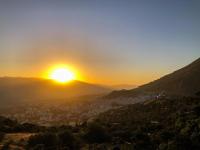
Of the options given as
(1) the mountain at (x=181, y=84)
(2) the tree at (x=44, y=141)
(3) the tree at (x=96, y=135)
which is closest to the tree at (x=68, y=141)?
(2) the tree at (x=44, y=141)

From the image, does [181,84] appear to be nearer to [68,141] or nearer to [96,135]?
[96,135]

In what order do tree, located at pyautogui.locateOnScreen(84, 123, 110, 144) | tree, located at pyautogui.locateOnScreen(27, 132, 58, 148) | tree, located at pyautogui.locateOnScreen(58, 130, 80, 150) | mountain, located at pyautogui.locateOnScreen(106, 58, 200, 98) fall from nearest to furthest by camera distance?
tree, located at pyautogui.locateOnScreen(27, 132, 58, 148) → tree, located at pyautogui.locateOnScreen(58, 130, 80, 150) → tree, located at pyautogui.locateOnScreen(84, 123, 110, 144) → mountain, located at pyautogui.locateOnScreen(106, 58, 200, 98)

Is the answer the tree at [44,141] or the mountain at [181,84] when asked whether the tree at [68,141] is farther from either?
the mountain at [181,84]

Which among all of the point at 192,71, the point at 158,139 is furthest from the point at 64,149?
the point at 192,71

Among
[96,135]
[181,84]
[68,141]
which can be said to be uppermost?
[181,84]

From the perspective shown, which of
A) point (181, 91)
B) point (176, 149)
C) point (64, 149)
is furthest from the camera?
point (181, 91)

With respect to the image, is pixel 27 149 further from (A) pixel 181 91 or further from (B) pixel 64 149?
(A) pixel 181 91

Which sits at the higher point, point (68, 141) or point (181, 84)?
point (181, 84)

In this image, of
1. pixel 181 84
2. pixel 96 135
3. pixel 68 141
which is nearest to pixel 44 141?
pixel 68 141

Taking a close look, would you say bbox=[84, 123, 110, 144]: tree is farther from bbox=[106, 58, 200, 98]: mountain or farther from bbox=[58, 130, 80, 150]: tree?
bbox=[106, 58, 200, 98]: mountain

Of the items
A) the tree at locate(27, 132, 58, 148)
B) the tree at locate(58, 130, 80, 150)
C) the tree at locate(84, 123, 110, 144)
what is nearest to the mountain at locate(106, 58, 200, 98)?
the tree at locate(84, 123, 110, 144)

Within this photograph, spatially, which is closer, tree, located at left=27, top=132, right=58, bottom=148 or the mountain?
tree, located at left=27, top=132, right=58, bottom=148
